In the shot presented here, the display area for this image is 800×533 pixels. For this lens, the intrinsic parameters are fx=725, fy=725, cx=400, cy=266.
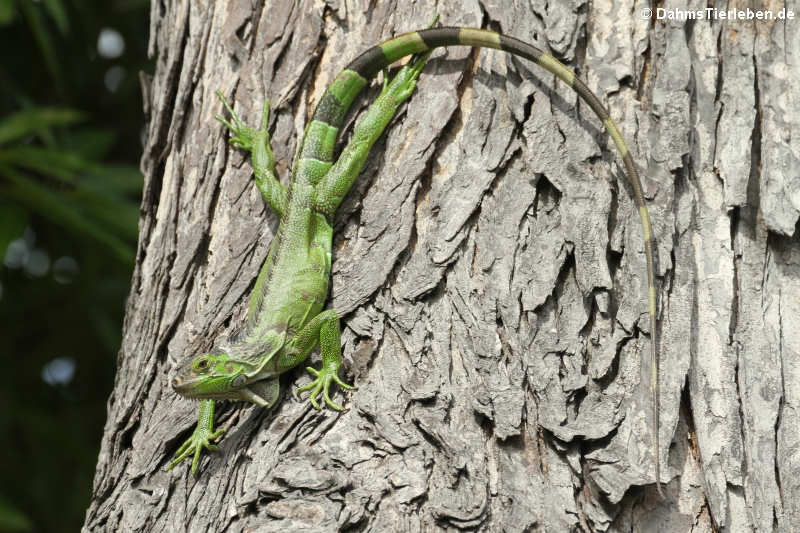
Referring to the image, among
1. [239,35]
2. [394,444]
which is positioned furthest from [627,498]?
[239,35]

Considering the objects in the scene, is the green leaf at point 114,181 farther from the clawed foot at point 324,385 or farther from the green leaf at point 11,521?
the clawed foot at point 324,385

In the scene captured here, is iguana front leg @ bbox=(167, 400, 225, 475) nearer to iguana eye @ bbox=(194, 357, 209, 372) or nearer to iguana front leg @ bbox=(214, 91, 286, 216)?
iguana eye @ bbox=(194, 357, 209, 372)

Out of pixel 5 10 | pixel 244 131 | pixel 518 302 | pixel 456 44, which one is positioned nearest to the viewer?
pixel 518 302

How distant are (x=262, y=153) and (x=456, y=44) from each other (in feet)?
3.43

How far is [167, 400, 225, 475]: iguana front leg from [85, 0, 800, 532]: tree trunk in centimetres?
6

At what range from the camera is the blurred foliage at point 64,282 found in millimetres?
5691

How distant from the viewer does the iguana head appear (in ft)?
9.97

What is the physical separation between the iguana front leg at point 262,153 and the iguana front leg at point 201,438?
97 cm

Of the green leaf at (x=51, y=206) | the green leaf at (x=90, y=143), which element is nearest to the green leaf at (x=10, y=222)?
the green leaf at (x=51, y=206)

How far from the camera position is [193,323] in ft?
10.9

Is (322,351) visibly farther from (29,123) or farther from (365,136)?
(29,123)

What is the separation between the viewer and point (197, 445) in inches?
119

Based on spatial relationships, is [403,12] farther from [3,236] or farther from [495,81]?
[3,236]

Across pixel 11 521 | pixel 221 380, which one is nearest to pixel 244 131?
pixel 221 380
